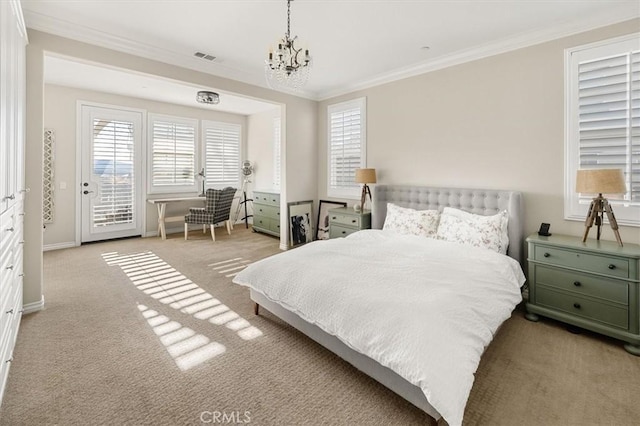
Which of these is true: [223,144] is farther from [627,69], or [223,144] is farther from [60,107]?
[627,69]

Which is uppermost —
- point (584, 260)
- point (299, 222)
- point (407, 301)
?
point (299, 222)

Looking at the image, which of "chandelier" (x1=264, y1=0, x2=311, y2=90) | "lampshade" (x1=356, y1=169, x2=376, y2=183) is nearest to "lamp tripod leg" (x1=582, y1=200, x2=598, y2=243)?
"lampshade" (x1=356, y1=169, x2=376, y2=183)

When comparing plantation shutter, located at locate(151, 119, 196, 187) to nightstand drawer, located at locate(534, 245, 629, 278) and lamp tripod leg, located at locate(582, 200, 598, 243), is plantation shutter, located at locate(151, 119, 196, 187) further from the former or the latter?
lamp tripod leg, located at locate(582, 200, 598, 243)

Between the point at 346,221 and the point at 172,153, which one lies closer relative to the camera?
the point at 346,221

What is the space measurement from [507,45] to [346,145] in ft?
8.30

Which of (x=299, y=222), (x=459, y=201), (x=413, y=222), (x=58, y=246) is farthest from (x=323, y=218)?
(x=58, y=246)

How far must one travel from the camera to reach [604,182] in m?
2.54

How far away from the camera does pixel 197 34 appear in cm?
334

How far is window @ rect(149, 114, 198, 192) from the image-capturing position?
21.0 ft

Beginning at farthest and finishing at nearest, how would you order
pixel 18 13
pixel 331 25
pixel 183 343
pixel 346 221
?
pixel 346 221
pixel 331 25
pixel 183 343
pixel 18 13

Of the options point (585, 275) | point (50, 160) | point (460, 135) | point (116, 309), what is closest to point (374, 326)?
A: point (585, 275)

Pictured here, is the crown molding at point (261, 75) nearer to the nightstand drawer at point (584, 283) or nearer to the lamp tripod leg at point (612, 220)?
the lamp tripod leg at point (612, 220)

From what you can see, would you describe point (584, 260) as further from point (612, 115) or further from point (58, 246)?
point (58, 246)

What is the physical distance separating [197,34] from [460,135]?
3.21 metres
